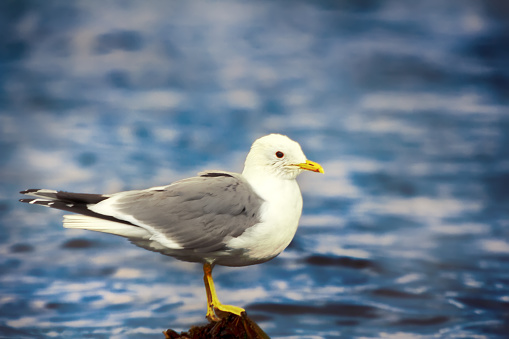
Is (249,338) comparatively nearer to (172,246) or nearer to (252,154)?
(172,246)

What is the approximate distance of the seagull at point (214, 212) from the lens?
3.63m

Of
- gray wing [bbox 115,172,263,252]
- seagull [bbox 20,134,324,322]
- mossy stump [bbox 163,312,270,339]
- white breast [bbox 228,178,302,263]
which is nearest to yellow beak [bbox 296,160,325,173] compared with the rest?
seagull [bbox 20,134,324,322]

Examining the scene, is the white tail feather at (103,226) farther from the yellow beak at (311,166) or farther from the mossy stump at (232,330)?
the yellow beak at (311,166)

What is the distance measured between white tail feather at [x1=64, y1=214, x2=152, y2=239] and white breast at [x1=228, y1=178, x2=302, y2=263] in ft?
1.60

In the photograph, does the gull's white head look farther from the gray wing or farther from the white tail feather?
the white tail feather

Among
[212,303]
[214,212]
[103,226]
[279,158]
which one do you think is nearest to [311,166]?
[279,158]

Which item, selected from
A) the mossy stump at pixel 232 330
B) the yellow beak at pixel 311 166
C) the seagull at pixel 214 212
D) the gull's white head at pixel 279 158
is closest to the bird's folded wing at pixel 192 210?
the seagull at pixel 214 212

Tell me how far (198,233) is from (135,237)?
0.33 metres

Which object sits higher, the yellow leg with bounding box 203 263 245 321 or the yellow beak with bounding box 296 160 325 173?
the yellow beak with bounding box 296 160 325 173

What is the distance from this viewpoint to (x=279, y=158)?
3.80 m

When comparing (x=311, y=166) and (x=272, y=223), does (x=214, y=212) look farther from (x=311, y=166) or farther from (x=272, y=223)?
(x=311, y=166)

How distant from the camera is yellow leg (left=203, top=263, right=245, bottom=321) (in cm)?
373

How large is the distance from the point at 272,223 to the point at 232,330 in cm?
61

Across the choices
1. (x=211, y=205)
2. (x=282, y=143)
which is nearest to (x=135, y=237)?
(x=211, y=205)
